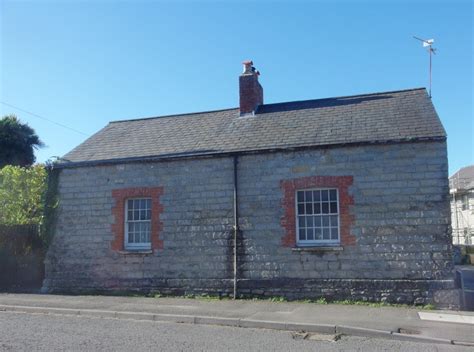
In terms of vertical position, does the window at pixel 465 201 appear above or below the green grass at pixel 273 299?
above

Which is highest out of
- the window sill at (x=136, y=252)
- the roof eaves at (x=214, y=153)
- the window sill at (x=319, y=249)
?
the roof eaves at (x=214, y=153)

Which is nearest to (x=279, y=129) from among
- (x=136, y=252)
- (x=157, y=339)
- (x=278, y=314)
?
(x=136, y=252)

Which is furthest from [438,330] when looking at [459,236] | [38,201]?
[459,236]

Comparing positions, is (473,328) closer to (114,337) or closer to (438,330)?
(438,330)

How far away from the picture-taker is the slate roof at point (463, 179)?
34.4 metres

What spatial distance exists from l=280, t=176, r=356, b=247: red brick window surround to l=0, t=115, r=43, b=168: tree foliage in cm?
2372

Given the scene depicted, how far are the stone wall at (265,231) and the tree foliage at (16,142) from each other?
18.0 m

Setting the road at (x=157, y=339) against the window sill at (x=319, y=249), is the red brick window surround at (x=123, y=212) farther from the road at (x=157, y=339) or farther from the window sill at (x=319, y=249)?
the window sill at (x=319, y=249)

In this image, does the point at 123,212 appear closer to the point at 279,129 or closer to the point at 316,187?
the point at 279,129

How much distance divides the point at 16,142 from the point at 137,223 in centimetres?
2032

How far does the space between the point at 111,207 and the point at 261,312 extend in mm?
6232

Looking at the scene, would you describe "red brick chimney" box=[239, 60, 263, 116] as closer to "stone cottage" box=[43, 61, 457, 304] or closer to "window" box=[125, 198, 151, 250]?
"stone cottage" box=[43, 61, 457, 304]

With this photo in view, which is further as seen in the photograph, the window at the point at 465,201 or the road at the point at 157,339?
the window at the point at 465,201

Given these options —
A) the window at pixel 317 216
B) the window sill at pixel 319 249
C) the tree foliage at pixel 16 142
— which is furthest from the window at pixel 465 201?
the tree foliage at pixel 16 142
